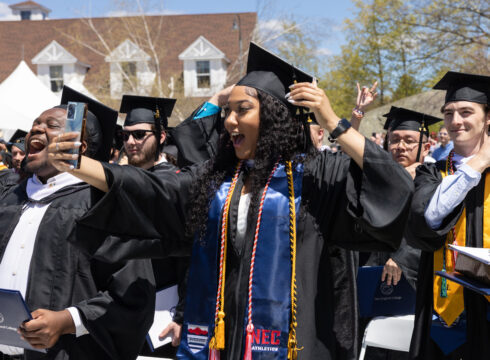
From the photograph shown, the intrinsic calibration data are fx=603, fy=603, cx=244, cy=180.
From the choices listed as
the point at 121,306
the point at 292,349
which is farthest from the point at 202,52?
the point at 292,349

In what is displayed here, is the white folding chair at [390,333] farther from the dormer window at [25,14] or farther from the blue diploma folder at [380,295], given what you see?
the dormer window at [25,14]

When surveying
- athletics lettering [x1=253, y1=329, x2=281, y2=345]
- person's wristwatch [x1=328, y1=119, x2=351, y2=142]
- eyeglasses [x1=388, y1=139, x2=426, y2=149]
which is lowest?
athletics lettering [x1=253, y1=329, x2=281, y2=345]

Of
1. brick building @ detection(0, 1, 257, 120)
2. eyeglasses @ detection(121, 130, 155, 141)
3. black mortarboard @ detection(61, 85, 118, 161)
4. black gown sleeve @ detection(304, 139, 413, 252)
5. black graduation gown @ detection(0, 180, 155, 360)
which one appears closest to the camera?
black gown sleeve @ detection(304, 139, 413, 252)

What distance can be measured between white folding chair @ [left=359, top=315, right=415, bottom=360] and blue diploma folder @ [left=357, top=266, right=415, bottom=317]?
0.24 meters

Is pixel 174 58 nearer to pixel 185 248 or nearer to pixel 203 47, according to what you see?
pixel 203 47

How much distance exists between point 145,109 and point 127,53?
20250 millimetres

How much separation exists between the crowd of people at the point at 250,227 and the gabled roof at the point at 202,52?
97.2 feet

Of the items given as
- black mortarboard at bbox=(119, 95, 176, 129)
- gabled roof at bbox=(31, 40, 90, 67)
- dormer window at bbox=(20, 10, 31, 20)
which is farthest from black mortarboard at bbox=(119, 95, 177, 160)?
dormer window at bbox=(20, 10, 31, 20)

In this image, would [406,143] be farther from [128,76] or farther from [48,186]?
[128,76]

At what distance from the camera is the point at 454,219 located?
10.2 ft

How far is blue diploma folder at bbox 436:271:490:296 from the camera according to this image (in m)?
2.82

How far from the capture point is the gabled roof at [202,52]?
32425 millimetres

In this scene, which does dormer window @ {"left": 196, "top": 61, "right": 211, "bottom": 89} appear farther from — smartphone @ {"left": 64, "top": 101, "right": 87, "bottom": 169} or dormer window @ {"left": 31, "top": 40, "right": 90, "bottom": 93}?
smartphone @ {"left": 64, "top": 101, "right": 87, "bottom": 169}

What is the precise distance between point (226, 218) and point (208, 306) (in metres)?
0.39
